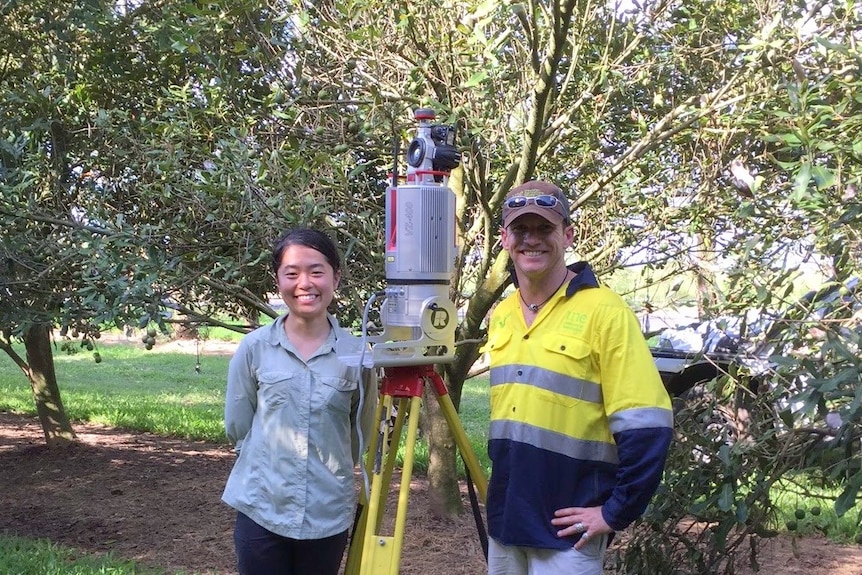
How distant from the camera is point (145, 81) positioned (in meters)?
4.69

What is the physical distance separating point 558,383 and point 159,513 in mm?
4054

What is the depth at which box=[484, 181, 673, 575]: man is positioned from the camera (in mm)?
1793

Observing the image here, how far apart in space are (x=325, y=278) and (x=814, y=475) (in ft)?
5.63

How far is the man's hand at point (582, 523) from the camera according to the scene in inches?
72.2

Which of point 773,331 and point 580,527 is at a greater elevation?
point 773,331

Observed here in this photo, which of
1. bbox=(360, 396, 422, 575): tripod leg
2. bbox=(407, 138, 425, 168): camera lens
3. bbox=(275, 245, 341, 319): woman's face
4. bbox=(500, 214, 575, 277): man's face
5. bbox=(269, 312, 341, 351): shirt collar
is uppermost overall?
bbox=(407, 138, 425, 168): camera lens

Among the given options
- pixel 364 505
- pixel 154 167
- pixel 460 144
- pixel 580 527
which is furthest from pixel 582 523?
pixel 154 167

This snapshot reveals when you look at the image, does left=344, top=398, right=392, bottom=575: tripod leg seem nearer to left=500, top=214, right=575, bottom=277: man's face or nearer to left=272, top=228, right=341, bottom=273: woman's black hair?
left=272, top=228, right=341, bottom=273: woman's black hair

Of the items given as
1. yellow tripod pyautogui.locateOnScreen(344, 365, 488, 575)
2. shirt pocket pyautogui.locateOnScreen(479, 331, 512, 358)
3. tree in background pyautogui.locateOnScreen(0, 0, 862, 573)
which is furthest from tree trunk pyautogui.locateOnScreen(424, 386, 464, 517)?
shirt pocket pyautogui.locateOnScreen(479, 331, 512, 358)

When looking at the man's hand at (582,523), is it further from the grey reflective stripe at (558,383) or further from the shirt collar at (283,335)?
the shirt collar at (283,335)

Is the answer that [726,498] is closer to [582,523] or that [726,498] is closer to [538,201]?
[582,523]

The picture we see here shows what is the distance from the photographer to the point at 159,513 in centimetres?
520

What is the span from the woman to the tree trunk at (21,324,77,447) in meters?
4.96

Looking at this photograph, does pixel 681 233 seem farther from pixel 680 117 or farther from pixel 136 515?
pixel 136 515
